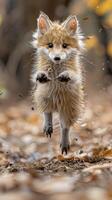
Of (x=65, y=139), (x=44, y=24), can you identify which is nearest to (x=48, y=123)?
(x=65, y=139)

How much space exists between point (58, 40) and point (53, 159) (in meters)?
1.77

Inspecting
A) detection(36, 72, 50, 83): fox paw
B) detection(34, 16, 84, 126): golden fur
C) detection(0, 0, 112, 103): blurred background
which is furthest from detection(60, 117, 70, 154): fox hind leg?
detection(0, 0, 112, 103): blurred background

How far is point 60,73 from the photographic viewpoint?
792cm

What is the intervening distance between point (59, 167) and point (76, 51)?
6.70 feet

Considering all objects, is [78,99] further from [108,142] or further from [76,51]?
[108,142]

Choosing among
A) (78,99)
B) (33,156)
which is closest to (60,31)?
(78,99)

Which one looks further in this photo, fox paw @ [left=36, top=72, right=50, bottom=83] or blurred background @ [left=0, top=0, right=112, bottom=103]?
blurred background @ [left=0, top=0, right=112, bottom=103]

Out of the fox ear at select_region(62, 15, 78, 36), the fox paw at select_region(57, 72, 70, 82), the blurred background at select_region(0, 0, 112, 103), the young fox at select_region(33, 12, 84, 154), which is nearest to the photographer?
the fox paw at select_region(57, 72, 70, 82)

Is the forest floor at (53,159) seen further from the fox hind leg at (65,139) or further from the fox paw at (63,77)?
the fox paw at (63,77)

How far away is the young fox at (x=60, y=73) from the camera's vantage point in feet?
25.6

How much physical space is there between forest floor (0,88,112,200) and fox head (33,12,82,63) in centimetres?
142

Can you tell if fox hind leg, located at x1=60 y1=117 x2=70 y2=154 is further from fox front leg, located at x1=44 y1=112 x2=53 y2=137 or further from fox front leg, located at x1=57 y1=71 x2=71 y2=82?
fox front leg, located at x1=57 y1=71 x2=71 y2=82

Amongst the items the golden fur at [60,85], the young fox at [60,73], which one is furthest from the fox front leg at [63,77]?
the golden fur at [60,85]

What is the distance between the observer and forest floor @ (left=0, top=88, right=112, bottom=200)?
4664mm
